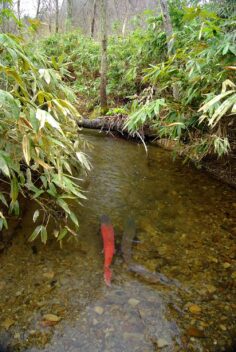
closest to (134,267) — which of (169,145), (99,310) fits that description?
(99,310)

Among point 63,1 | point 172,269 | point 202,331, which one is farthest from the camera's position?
point 63,1

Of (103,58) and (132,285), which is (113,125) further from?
(132,285)

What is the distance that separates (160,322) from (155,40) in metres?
4.16

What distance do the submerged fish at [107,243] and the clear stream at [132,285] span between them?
0.12 ft

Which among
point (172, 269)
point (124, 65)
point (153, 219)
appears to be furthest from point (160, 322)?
point (124, 65)

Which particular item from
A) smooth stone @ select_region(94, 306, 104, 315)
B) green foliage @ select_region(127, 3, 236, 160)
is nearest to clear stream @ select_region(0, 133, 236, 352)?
smooth stone @ select_region(94, 306, 104, 315)

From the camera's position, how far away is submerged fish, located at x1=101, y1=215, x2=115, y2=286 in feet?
5.88

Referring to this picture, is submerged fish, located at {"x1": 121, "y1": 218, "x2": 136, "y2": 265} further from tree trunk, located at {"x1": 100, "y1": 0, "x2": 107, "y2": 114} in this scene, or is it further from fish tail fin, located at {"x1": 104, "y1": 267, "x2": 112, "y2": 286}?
tree trunk, located at {"x1": 100, "y1": 0, "x2": 107, "y2": 114}

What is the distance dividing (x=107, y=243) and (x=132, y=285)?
16.5 inches

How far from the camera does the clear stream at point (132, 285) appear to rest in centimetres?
136

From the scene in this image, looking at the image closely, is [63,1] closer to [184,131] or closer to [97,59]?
[97,59]

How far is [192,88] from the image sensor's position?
8.75ft

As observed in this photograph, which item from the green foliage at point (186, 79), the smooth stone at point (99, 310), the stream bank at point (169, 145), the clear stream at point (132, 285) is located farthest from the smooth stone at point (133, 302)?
the stream bank at point (169, 145)

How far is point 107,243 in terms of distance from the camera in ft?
6.72
